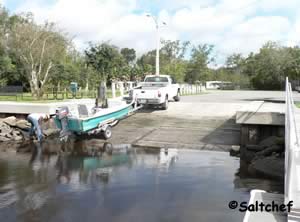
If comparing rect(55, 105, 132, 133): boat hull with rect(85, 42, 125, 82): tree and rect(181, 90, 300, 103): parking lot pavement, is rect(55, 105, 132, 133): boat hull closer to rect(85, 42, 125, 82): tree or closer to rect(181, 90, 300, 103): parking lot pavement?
rect(181, 90, 300, 103): parking lot pavement

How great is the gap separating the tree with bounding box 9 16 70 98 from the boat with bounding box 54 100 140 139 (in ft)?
51.4

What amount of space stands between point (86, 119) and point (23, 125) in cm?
390

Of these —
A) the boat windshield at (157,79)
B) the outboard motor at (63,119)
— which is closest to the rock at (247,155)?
the outboard motor at (63,119)

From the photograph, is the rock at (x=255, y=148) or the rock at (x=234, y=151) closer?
the rock at (x=255, y=148)

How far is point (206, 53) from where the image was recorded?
6119cm

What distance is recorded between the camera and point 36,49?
3206cm

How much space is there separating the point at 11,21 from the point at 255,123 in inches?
1381

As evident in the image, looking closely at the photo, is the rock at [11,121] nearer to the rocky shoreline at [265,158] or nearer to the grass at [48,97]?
the grass at [48,97]

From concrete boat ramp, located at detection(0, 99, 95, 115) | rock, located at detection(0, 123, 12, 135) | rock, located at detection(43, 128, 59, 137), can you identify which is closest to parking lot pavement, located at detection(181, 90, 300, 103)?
concrete boat ramp, located at detection(0, 99, 95, 115)

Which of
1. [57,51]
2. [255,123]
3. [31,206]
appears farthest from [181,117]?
[57,51]

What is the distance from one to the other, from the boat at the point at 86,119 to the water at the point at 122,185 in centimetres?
115

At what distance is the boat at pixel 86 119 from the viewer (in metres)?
14.4

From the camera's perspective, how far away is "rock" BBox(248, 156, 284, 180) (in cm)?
1034

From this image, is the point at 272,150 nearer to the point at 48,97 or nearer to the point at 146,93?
the point at 146,93
